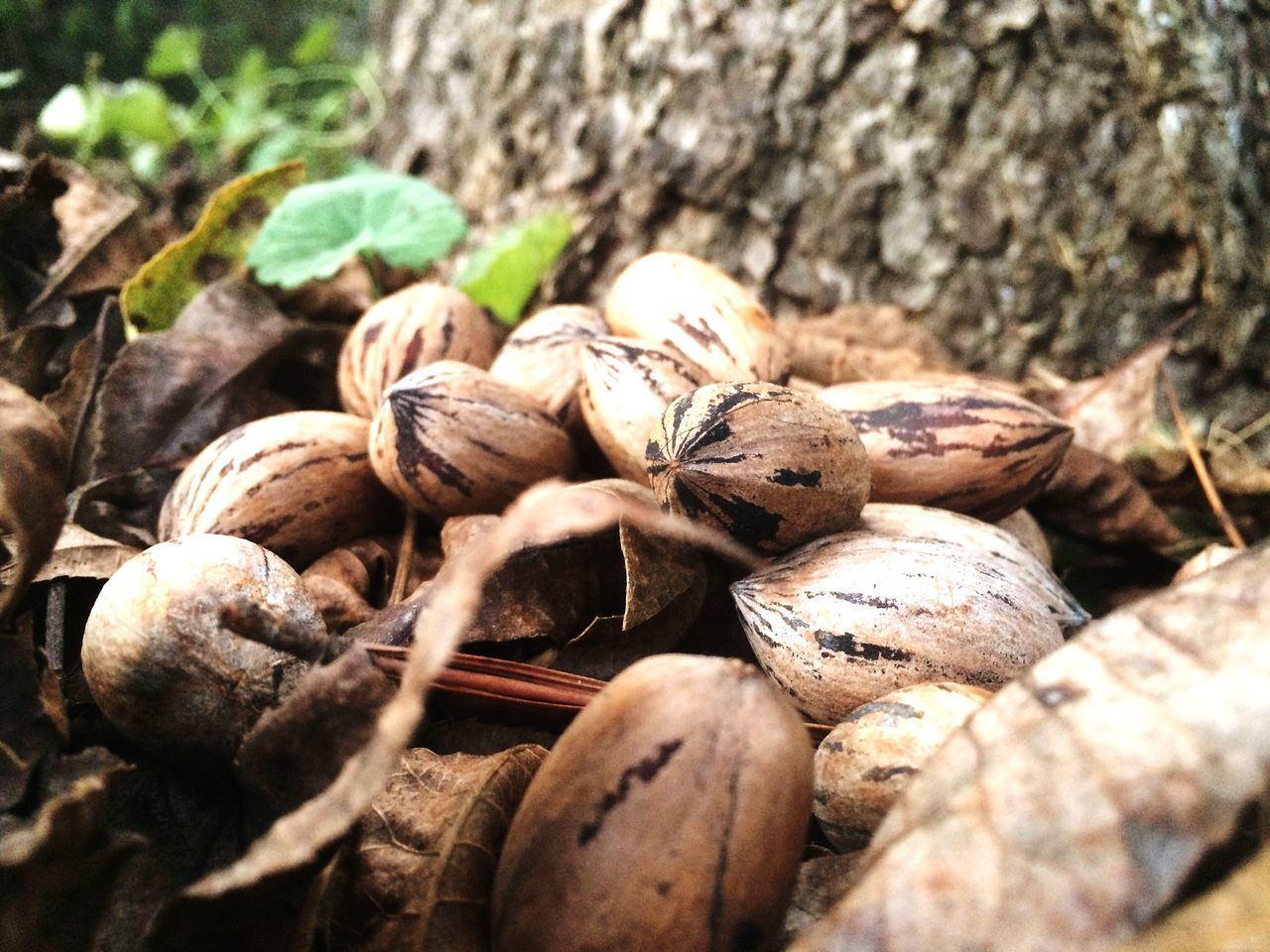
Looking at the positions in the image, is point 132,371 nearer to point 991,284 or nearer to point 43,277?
point 43,277

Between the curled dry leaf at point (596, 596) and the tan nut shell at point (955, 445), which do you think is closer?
the curled dry leaf at point (596, 596)

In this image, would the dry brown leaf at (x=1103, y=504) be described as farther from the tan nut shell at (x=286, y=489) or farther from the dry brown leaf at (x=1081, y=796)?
the tan nut shell at (x=286, y=489)

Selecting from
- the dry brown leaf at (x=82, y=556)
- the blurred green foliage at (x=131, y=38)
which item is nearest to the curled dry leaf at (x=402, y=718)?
the dry brown leaf at (x=82, y=556)

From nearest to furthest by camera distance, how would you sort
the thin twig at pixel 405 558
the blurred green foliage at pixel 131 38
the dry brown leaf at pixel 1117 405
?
the thin twig at pixel 405 558, the dry brown leaf at pixel 1117 405, the blurred green foliage at pixel 131 38

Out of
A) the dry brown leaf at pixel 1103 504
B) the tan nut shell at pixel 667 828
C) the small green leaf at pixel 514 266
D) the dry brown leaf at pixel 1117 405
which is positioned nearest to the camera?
the tan nut shell at pixel 667 828

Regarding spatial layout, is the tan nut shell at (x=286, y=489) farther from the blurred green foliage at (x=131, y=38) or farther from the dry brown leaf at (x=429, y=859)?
the blurred green foliage at (x=131, y=38)

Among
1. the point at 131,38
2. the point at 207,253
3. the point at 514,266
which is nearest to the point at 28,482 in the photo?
the point at 207,253

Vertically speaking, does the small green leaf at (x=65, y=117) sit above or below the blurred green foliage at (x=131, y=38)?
below

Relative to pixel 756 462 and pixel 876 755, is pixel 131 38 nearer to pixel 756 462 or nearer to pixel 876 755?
pixel 756 462

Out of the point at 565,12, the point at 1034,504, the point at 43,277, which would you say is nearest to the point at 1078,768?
the point at 1034,504

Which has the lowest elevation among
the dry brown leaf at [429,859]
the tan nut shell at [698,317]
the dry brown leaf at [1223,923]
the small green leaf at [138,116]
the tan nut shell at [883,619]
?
the dry brown leaf at [429,859]
